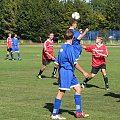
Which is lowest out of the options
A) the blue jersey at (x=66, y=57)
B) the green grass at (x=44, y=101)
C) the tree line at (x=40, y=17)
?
the green grass at (x=44, y=101)

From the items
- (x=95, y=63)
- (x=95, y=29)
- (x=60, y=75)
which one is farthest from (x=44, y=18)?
(x=60, y=75)

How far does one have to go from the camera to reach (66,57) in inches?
367

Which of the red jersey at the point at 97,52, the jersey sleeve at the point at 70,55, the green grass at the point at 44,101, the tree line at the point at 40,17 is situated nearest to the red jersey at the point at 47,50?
the green grass at the point at 44,101

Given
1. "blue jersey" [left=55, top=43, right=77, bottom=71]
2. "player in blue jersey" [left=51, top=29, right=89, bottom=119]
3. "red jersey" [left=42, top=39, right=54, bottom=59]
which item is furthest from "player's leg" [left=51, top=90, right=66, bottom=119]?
"red jersey" [left=42, top=39, right=54, bottom=59]

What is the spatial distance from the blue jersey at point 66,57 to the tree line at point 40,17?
251 feet

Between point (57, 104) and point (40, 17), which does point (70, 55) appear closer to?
point (57, 104)

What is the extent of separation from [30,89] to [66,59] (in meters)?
5.34

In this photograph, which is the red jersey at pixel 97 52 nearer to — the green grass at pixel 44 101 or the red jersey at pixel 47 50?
the green grass at pixel 44 101

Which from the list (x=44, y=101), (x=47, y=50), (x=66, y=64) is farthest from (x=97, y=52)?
(x=66, y=64)

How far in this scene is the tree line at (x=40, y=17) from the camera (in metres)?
87.5

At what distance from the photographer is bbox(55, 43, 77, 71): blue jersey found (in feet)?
30.4

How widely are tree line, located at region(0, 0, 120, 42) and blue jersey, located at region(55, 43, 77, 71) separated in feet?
251

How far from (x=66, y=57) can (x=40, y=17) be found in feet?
259

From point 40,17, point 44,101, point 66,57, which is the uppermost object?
point 40,17
